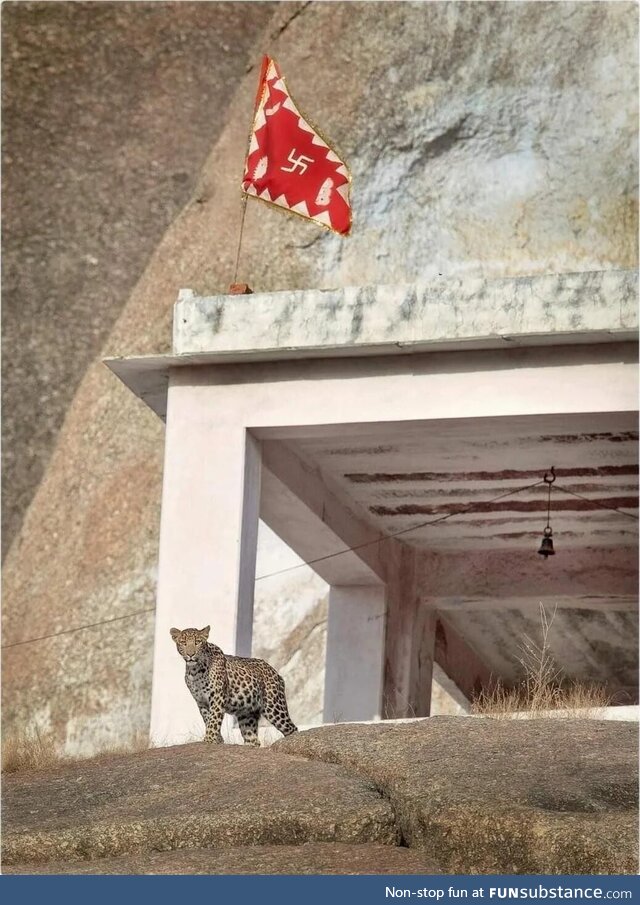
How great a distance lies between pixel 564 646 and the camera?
1111 inches

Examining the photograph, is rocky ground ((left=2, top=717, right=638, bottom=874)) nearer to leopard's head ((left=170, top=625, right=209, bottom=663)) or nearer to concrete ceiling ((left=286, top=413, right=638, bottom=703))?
leopard's head ((left=170, top=625, right=209, bottom=663))

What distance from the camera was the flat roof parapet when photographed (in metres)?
16.3

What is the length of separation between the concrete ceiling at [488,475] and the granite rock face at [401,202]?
48.8 ft

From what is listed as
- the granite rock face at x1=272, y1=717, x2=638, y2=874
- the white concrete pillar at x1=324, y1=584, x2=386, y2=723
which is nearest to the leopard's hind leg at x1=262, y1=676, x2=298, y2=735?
the granite rock face at x1=272, y1=717, x2=638, y2=874

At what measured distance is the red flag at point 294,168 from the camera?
58.2 ft

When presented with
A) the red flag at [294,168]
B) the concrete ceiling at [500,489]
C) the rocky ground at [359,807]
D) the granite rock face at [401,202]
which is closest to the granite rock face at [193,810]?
the rocky ground at [359,807]

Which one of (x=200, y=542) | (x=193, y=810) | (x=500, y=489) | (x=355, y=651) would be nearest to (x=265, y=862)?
(x=193, y=810)

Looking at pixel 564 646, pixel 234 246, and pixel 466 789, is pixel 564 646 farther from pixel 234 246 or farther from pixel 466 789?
pixel 466 789

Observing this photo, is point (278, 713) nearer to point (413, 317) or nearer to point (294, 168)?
point (413, 317)

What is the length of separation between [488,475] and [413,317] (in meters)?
3.78

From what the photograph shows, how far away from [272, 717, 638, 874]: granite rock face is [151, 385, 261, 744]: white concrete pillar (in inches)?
148

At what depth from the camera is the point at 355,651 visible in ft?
72.9

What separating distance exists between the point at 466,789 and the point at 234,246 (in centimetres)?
3014

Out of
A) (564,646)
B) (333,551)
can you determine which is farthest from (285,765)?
(564,646)
